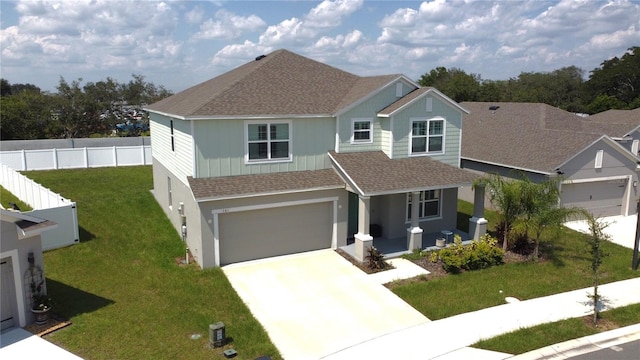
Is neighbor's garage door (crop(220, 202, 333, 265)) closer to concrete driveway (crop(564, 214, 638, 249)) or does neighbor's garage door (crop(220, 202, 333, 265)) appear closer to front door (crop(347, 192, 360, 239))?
front door (crop(347, 192, 360, 239))

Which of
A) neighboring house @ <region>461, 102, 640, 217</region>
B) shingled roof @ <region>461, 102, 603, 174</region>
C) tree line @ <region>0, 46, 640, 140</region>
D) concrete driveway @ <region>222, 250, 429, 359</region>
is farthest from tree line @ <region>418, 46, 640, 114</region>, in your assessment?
concrete driveway @ <region>222, 250, 429, 359</region>

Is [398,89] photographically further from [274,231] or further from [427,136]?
[274,231]

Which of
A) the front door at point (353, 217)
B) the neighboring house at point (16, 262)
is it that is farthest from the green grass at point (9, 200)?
the front door at point (353, 217)

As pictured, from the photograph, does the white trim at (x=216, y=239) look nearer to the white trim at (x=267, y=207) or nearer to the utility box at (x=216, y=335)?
the white trim at (x=267, y=207)

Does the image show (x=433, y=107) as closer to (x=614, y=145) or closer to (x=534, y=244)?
(x=534, y=244)

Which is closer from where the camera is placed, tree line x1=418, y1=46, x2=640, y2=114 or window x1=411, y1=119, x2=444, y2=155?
window x1=411, y1=119, x2=444, y2=155

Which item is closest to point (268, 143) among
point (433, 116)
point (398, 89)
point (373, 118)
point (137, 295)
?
point (373, 118)
